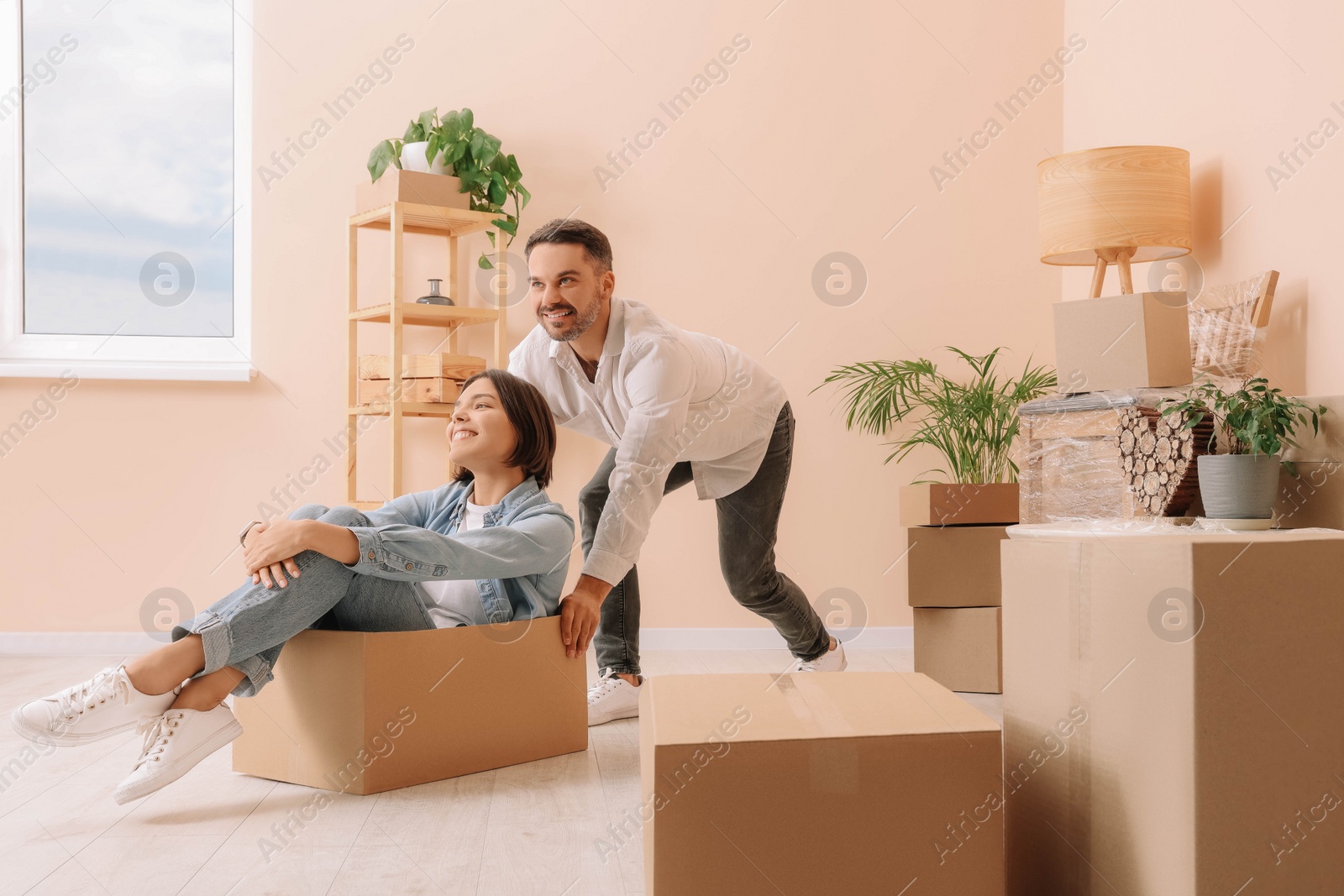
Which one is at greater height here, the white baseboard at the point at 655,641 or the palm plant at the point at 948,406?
the palm plant at the point at 948,406

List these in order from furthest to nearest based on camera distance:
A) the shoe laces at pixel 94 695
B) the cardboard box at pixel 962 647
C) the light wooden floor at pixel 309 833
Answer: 1. the cardboard box at pixel 962 647
2. the shoe laces at pixel 94 695
3. the light wooden floor at pixel 309 833

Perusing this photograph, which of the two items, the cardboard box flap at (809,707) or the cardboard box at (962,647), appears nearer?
the cardboard box flap at (809,707)

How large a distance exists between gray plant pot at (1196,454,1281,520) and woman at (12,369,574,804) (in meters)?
1.15

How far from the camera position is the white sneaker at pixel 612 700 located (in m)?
2.16

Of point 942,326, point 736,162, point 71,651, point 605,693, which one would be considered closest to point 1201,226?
point 942,326

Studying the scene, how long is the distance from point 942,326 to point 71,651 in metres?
3.00

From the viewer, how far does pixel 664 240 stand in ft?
11.1

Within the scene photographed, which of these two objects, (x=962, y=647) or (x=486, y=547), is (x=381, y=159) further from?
(x=962, y=647)

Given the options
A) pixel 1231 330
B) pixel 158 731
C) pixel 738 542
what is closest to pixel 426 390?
pixel 738 542

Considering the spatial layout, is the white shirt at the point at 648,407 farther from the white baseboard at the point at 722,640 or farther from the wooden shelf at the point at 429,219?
the white baseboard at the point at 722,640

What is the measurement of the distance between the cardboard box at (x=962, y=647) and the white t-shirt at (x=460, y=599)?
4.11 feet

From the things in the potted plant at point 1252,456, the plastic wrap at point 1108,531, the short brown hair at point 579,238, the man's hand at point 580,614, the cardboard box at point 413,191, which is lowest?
the man's hand at point 580,614

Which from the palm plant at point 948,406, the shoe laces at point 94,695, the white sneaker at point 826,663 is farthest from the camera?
the palm plant at point 948,406

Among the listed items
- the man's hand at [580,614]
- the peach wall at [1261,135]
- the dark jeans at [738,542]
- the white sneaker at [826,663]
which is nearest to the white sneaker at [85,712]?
the man's hand at [580,614]
